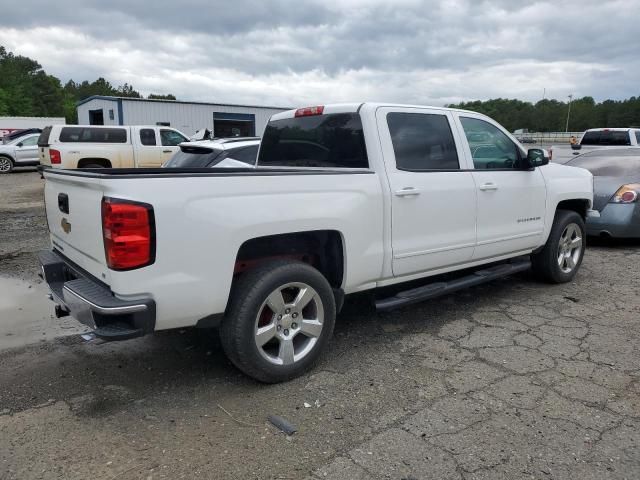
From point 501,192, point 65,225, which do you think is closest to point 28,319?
point 65,225

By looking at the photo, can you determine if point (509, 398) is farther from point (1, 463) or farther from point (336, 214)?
point (1, 463)

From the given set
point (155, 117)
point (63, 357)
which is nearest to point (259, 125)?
point (155, 117)

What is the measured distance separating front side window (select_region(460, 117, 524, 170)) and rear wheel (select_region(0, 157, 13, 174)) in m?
22.9

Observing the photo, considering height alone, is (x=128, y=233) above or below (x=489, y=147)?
below

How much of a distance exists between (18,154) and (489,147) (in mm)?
23005

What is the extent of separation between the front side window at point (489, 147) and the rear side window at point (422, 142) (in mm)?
280

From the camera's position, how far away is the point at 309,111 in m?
4.47

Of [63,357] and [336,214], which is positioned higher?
[336,214]

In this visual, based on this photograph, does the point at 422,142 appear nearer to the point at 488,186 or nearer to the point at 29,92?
the point at 488,186

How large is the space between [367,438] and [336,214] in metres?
1.46

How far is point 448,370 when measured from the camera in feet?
12.1

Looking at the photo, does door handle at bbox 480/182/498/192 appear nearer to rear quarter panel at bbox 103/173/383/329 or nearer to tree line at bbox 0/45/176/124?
rear quarter panel at bbox 103/173/383/329

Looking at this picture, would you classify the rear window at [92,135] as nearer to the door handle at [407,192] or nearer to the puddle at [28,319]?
the puddle at [28,319]

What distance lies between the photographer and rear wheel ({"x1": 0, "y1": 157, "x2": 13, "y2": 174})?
2216 cm
